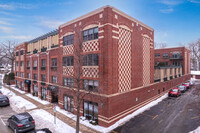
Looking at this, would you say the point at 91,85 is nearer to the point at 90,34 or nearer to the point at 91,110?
the point at 91,110

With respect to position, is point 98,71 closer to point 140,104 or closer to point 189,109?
point 140,104

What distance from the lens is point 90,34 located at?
14.9m

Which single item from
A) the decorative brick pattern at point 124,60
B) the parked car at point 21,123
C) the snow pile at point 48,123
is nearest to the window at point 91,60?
the decorative brick pattern at point 124,60

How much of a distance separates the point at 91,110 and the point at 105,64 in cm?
602

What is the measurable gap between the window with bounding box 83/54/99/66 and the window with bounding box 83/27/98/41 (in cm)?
223

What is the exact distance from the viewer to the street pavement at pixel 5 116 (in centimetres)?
1266

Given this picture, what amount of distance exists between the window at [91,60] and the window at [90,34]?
2230 millimetres

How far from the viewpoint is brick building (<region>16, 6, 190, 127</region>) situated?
522 inches

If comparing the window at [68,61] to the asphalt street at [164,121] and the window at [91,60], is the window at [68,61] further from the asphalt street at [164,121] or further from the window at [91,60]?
the asphalt street at [164,121]

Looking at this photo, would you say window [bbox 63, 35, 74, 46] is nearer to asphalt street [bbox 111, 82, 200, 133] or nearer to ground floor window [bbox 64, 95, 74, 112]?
ground floor window [bbox 64, 95, 74, 112]

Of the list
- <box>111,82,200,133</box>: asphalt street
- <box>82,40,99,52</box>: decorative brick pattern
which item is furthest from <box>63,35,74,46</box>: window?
<box>111,82,200,133</box>: asphalt street

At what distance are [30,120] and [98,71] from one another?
876cm

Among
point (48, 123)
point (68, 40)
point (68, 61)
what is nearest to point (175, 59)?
point (68, 40)

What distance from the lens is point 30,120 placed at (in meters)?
12.3
